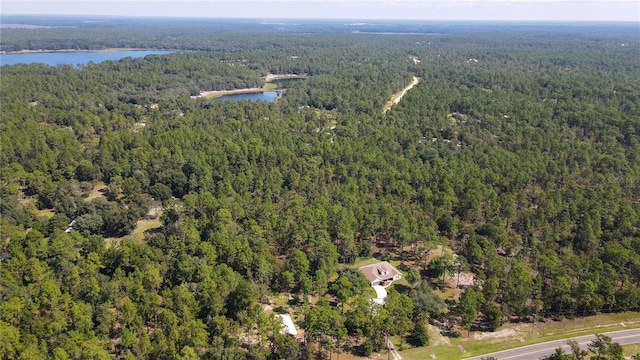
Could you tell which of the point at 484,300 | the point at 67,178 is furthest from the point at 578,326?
the point at 67,178

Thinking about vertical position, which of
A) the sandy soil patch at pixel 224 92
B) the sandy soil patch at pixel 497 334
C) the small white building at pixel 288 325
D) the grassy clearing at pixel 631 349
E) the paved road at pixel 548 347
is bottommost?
the sandy soil patch at pixel 497 334

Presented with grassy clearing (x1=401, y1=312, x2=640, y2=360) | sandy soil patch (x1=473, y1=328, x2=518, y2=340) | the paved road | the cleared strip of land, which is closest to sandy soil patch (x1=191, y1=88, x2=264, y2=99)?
the cleared strip of land

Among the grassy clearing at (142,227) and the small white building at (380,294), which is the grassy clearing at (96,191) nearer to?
the grassy clearing at (142,227)

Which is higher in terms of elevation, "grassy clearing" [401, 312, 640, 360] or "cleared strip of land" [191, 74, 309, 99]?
"cleared strip of land" [191, 74, 309, 99]

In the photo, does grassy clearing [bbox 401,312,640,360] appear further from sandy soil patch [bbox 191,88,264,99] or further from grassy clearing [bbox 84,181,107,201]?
sandy soil patch [bbox 191,88,264,99]

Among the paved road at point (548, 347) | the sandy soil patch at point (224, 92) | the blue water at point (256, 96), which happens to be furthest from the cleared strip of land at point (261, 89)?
the paved road at point (548, 347)

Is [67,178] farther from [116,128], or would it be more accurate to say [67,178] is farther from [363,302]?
[363,302]

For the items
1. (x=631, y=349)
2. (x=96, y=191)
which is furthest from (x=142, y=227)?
(x=631, y=349)
